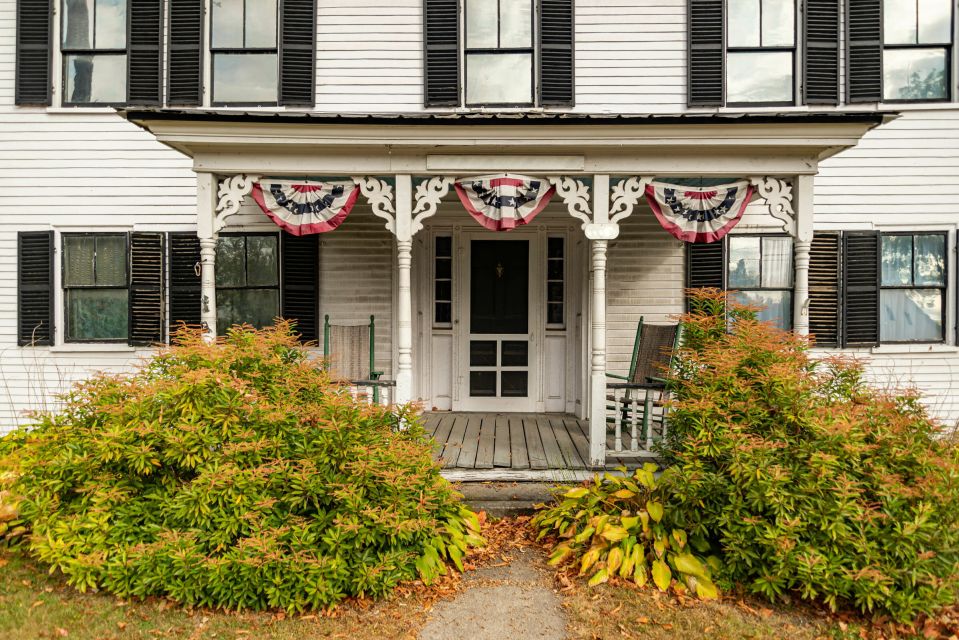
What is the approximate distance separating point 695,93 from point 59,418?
6893mm

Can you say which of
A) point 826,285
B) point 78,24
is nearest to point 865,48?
point 826,285

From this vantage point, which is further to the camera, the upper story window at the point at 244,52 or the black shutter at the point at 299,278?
the upper story window at the point at 244,52

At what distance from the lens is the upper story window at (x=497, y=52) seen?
673cm

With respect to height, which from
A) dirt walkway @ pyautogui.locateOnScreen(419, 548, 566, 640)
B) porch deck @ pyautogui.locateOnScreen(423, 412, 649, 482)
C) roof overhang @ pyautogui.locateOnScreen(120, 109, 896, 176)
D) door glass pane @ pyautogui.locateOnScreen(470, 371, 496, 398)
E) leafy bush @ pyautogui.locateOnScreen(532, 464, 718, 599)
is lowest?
dirt walkway @ pyautogui.locateOnScreen(419, 548, 566, 640)

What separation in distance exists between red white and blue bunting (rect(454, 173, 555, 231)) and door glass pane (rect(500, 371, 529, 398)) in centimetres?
248

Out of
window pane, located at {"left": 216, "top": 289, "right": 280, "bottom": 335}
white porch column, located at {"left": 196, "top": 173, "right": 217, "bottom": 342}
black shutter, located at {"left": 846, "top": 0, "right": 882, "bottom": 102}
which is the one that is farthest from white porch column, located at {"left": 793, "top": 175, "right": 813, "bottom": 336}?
window pane, located at {"left": 216, "top": 289, "right": 280, "bottom": 335}

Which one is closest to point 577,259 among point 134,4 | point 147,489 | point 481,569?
point 481,569

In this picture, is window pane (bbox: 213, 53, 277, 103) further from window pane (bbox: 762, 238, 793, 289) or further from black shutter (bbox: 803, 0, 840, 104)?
black shutter (bbox: 803, 0, 840, 104)

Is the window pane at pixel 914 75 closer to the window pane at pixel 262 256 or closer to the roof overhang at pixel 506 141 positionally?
the roof overhang at pixel 506 141

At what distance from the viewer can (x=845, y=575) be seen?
3.04m

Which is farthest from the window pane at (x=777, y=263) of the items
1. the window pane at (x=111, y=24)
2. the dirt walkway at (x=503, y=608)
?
the window pane at (x=111, y=24)

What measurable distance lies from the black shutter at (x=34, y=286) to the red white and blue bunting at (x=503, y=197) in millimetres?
5189

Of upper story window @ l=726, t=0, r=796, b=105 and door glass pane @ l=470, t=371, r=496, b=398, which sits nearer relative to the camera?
upper story window @ l=726, t=0, r=796, b=105

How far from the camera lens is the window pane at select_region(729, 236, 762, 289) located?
672 cm
